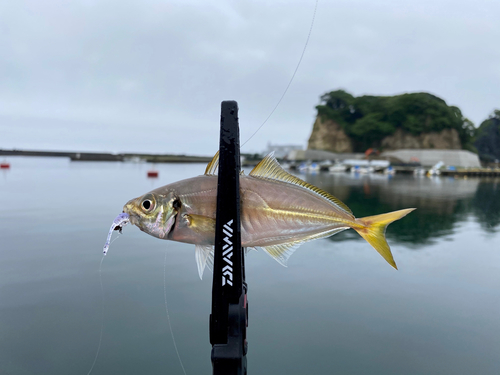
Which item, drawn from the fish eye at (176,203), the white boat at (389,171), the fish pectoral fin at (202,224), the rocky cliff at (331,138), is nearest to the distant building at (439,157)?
the rocky cliff at (331,138)

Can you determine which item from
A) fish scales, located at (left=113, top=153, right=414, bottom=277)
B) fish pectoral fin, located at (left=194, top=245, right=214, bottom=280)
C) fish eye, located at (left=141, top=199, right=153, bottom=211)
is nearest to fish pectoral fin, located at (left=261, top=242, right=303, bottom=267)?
fish scales, located at (left=113, top=153, right=414, bottom=277)

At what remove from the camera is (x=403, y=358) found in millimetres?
5367

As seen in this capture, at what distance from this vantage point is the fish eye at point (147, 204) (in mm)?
1593

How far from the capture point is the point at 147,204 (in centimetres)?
160

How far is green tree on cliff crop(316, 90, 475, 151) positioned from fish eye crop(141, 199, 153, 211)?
9316 cm

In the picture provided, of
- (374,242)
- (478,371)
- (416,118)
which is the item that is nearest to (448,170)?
(416,118)

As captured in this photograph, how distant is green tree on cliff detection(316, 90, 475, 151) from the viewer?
8531 centimetres

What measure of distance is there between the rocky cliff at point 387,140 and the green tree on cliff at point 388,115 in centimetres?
102

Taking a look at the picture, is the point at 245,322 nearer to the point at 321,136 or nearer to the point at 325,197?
the point at 325,197

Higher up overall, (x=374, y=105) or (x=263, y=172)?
(x=374, y=105)

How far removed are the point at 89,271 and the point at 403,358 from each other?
6858mm

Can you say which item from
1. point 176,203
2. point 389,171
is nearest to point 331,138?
point 389,171

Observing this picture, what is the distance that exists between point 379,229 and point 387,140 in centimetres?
9523

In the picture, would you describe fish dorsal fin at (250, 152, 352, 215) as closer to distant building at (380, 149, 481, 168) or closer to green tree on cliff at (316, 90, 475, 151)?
distant building at (380, 149, 481, 168)
